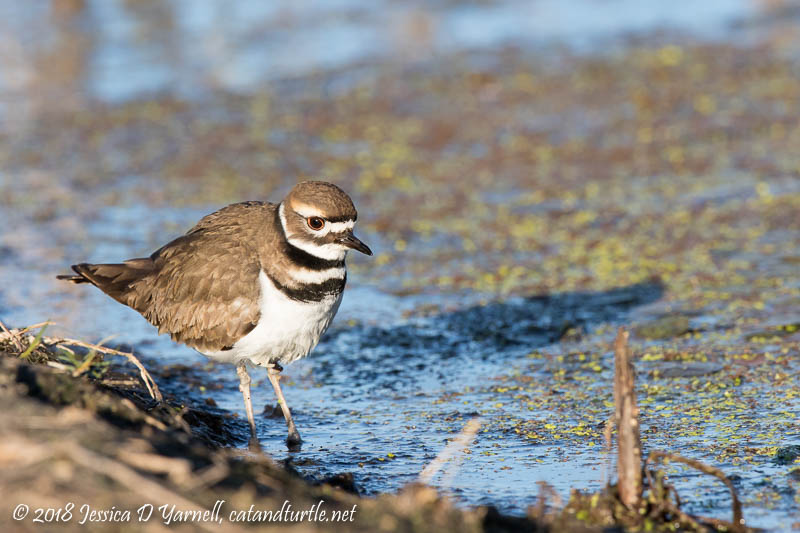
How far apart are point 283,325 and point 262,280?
0.30 meters

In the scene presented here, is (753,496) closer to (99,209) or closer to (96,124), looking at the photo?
(99,209)

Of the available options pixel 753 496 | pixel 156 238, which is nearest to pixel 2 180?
pixel 156 238

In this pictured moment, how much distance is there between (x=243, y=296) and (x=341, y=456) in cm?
106

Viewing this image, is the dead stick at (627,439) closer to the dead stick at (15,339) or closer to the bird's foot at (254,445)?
the bird's foot at (254,445)

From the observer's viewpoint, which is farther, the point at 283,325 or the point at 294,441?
the point at 294,441

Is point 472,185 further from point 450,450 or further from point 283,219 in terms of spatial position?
point 450,450

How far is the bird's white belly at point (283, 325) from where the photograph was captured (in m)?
5.83

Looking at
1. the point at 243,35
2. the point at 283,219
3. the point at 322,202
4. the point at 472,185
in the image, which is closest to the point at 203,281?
the point at 283,219

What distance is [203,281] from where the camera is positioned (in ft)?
20.3

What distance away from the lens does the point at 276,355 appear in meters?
6.04

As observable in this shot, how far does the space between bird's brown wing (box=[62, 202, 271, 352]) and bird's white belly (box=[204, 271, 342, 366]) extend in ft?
0.18

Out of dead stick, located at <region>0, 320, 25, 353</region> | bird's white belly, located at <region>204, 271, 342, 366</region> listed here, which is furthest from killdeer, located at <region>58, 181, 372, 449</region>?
dead stick, located at <region>0, 320, 25, 353</region>

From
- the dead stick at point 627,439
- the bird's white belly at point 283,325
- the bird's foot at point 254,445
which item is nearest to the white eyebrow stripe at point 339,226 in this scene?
the bird's white belly at point 283,325

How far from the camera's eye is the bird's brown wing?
19.7ft
